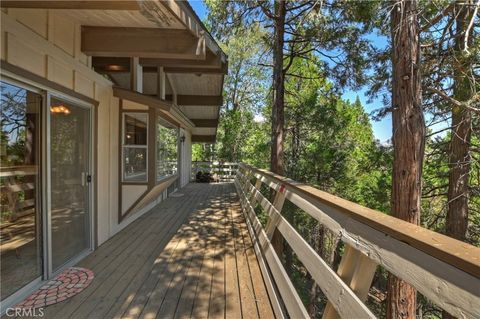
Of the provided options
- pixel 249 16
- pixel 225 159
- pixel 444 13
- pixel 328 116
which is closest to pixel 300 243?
pixel 444 13

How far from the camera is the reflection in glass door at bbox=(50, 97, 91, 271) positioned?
316 centimetres

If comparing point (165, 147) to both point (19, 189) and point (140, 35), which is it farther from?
point (19, 189)

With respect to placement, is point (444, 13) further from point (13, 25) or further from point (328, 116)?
point (328, 116)

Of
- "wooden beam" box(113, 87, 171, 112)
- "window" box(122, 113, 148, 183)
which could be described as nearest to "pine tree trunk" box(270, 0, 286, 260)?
"wooden beam" box(113, 87, 171, 112)

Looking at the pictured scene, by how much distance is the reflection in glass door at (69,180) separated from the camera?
3164mm

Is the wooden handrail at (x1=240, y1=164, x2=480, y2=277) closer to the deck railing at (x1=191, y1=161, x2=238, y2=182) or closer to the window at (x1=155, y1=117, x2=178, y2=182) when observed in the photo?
the window at (x1=155, y1=117, x2=178, y2=182)

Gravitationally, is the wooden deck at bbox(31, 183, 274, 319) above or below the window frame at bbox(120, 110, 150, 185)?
below

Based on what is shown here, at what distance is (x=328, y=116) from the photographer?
33.4 ft

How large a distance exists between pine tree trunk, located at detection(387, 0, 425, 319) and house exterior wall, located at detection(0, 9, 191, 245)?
3.49m

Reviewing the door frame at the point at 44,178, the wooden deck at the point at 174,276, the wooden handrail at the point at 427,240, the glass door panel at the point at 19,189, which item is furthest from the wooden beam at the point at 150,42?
the wooden handrail at the point at 427,240

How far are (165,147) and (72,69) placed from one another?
3.17 metres

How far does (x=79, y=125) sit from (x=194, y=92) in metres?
5.30

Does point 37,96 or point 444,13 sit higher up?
point 444,13

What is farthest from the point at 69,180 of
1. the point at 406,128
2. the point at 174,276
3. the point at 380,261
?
the point at 406,128
